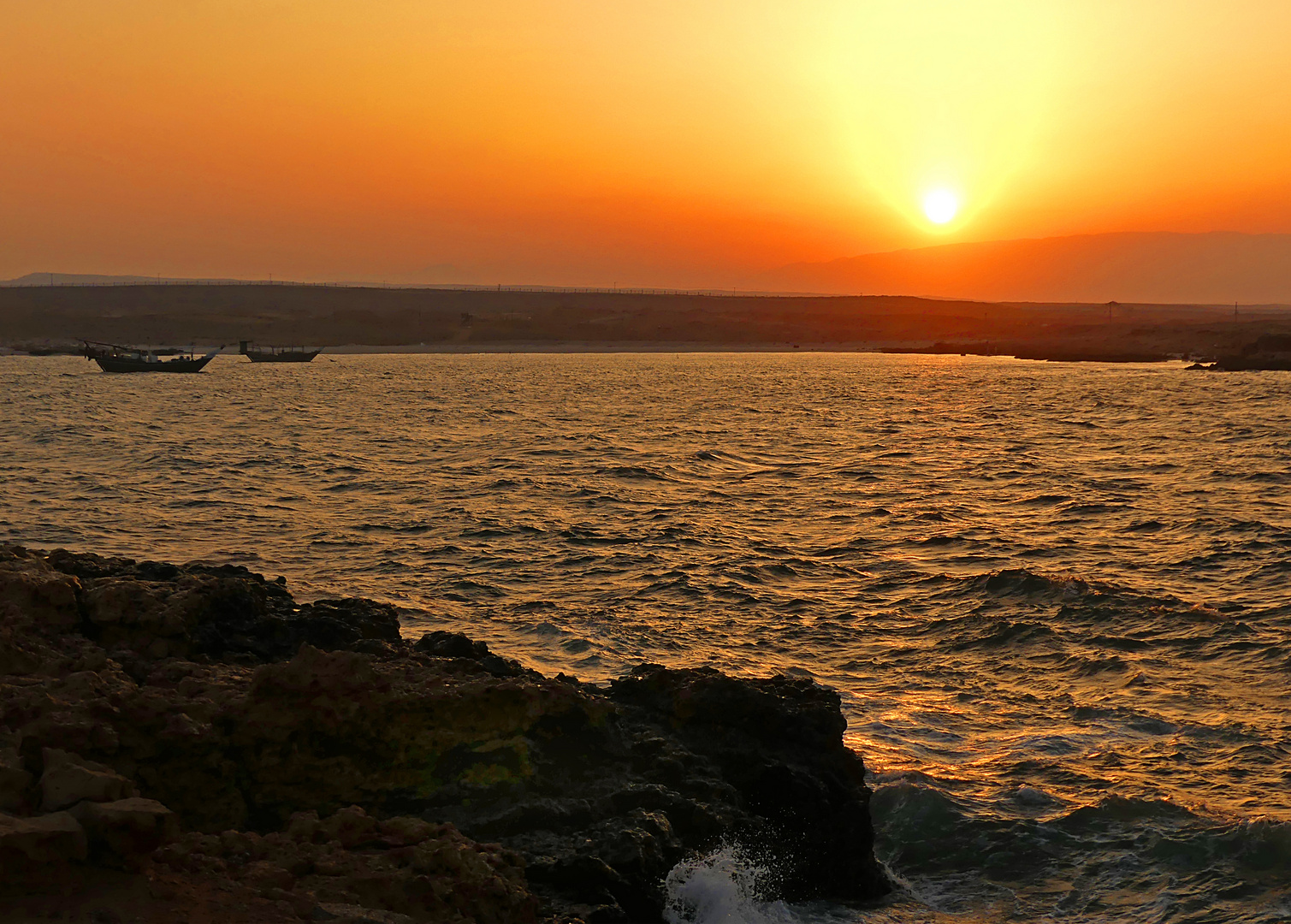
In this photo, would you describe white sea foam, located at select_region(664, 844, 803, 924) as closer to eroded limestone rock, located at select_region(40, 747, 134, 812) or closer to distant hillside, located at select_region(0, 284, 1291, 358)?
eroded limestone rock, located at select_region(40, 747, 134, 812)

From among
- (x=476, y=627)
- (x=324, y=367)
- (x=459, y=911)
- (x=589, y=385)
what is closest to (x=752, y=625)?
(x=476, y=627)

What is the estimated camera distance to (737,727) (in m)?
8.93

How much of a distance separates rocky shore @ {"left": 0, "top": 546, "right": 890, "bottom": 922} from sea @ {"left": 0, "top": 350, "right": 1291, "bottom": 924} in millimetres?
→ 689

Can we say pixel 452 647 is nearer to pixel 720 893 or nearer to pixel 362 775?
pixel 362 775

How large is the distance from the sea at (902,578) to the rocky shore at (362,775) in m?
0.69

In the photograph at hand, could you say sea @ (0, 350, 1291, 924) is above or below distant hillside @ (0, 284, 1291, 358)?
below

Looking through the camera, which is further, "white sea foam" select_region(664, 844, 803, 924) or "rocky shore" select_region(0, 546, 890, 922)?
"white sea foam" select_region(664, 844, 803, 924)

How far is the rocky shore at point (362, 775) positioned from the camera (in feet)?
18.1

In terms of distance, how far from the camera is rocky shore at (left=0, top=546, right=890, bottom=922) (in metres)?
5.52

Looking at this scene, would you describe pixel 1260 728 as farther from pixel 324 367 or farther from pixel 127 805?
pixel 324 367

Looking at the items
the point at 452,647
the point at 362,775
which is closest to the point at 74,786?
the point at 362,775

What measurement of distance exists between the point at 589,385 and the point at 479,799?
263 feet

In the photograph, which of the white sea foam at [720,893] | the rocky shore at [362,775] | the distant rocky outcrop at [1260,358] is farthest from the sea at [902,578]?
the distant rocky outcrop at [1260,358]

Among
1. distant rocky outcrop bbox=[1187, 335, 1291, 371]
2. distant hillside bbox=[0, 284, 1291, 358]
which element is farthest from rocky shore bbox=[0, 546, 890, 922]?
Answer: distant hillside bbox=[0, 284, 1291, 358]
